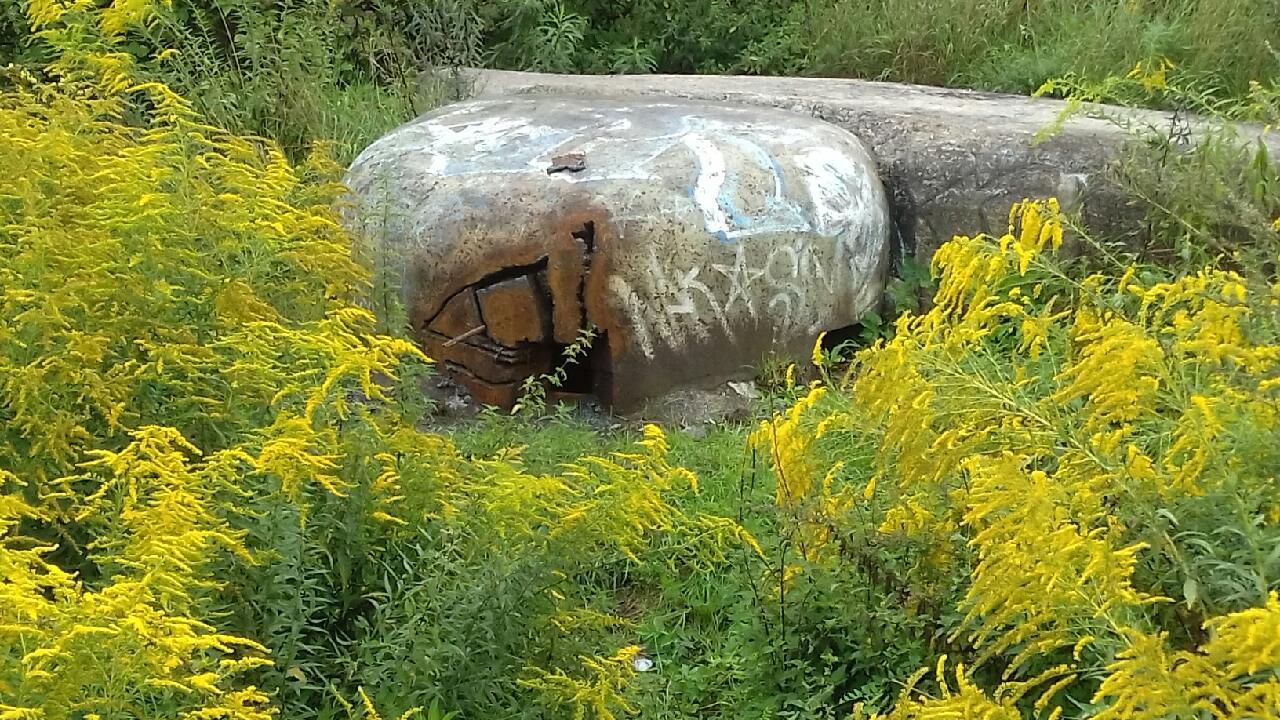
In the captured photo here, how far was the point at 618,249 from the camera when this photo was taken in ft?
14.0

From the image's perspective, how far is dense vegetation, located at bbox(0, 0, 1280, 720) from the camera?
6.14 ft

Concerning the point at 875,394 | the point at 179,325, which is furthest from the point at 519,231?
the point at 875,394

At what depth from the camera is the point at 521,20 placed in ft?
26.2

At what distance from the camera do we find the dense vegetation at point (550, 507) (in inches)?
73.7

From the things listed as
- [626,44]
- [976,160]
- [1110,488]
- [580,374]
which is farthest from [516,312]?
[626,44]

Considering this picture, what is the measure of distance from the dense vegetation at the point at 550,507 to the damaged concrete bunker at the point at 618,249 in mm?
615

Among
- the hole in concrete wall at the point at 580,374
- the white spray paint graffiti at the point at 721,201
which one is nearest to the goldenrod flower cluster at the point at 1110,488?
the white spray paint graffiti at the point at 721,201

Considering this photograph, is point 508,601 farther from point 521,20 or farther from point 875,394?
point 521,20

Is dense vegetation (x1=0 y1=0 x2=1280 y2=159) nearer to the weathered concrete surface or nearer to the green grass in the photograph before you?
the green grass

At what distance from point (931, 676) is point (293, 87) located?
4.32 meters

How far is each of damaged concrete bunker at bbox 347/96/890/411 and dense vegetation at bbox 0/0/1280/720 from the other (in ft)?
2.02

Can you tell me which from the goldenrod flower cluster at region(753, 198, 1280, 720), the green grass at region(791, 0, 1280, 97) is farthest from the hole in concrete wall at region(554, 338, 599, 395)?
the green grass at region(791, 0, 1280, 97)

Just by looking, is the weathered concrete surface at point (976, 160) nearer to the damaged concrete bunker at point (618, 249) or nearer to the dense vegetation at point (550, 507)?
the damaged concrete bunker at point (618, 249)

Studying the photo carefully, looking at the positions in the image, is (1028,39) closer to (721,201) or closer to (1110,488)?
(721,201)
